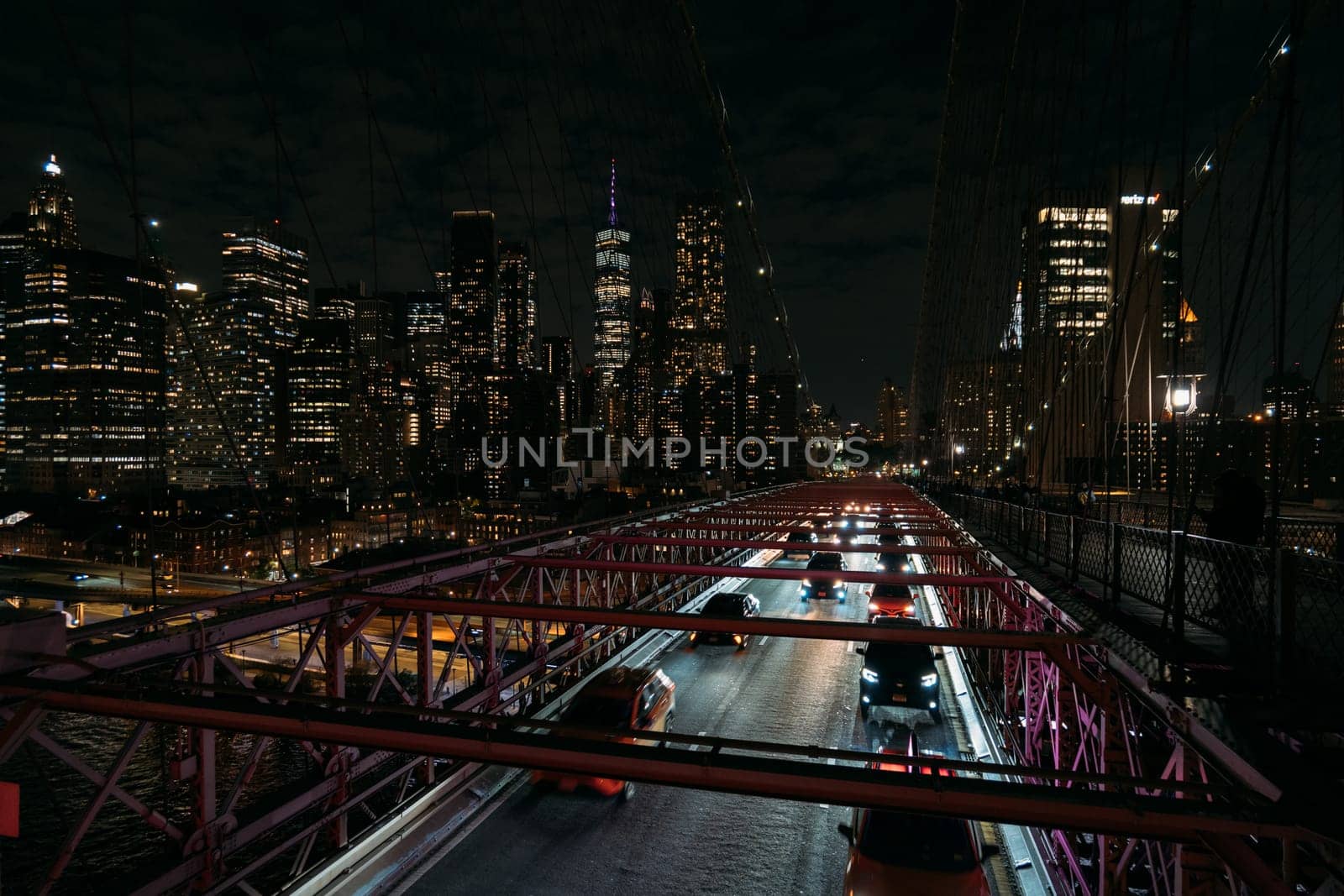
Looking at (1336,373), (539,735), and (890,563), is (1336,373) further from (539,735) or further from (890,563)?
(539,735)

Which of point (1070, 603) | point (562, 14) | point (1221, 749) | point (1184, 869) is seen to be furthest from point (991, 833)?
point (562, 14)

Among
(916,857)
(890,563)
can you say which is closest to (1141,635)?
(916,857)

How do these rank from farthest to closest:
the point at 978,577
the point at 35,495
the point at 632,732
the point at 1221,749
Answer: the point at 35,495 < the point at 978,577 < the point at 1221,749 < the point at 632,732

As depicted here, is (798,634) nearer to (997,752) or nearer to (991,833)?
(991,833)

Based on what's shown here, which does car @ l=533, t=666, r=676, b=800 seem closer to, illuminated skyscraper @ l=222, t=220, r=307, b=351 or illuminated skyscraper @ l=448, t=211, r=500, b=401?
illuminated skyscraper @ l=448, t=211, r=500, b=401

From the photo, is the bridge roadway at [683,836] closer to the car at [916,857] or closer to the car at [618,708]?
the car at [618,708]

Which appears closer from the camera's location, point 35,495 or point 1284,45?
point 1284,45
